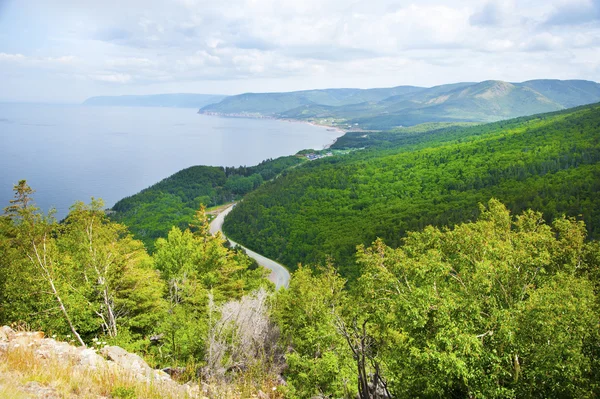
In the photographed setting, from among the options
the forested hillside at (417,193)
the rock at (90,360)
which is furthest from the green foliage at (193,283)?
the forested hillside at (417,193)

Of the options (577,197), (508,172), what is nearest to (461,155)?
(508,172)

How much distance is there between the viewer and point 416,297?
10.6 meters

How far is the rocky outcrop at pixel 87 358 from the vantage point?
810 centimetres

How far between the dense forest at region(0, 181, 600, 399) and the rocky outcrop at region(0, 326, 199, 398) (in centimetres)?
83

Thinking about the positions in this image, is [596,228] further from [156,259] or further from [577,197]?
[156,259]

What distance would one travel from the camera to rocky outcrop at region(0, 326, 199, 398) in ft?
26.6

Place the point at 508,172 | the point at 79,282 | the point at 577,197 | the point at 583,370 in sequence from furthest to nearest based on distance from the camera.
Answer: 1. the point at 508,172
2. the point at 577,197
3. the point at 79,282
4. the point at 583,370

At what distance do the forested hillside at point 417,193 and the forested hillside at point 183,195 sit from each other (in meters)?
16.7

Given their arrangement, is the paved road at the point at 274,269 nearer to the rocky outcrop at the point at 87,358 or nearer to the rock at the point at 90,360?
the rocky outcrop at the point at 87,358

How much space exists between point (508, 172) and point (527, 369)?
97.4m

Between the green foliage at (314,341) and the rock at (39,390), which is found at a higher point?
the rock at (39,390)

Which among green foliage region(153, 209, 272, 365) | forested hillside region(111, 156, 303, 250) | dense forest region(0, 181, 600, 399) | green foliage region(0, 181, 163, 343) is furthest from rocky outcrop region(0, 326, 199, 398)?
forested hillside region(111, 156, 303, 250)

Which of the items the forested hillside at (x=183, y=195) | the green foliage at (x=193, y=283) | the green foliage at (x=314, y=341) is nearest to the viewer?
the green foliage at (x=314, y=341)

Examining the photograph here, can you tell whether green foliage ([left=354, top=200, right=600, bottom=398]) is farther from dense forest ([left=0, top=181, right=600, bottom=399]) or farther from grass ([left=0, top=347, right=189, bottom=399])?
grass ([left=0, top=347, right=189, bottom=399])
